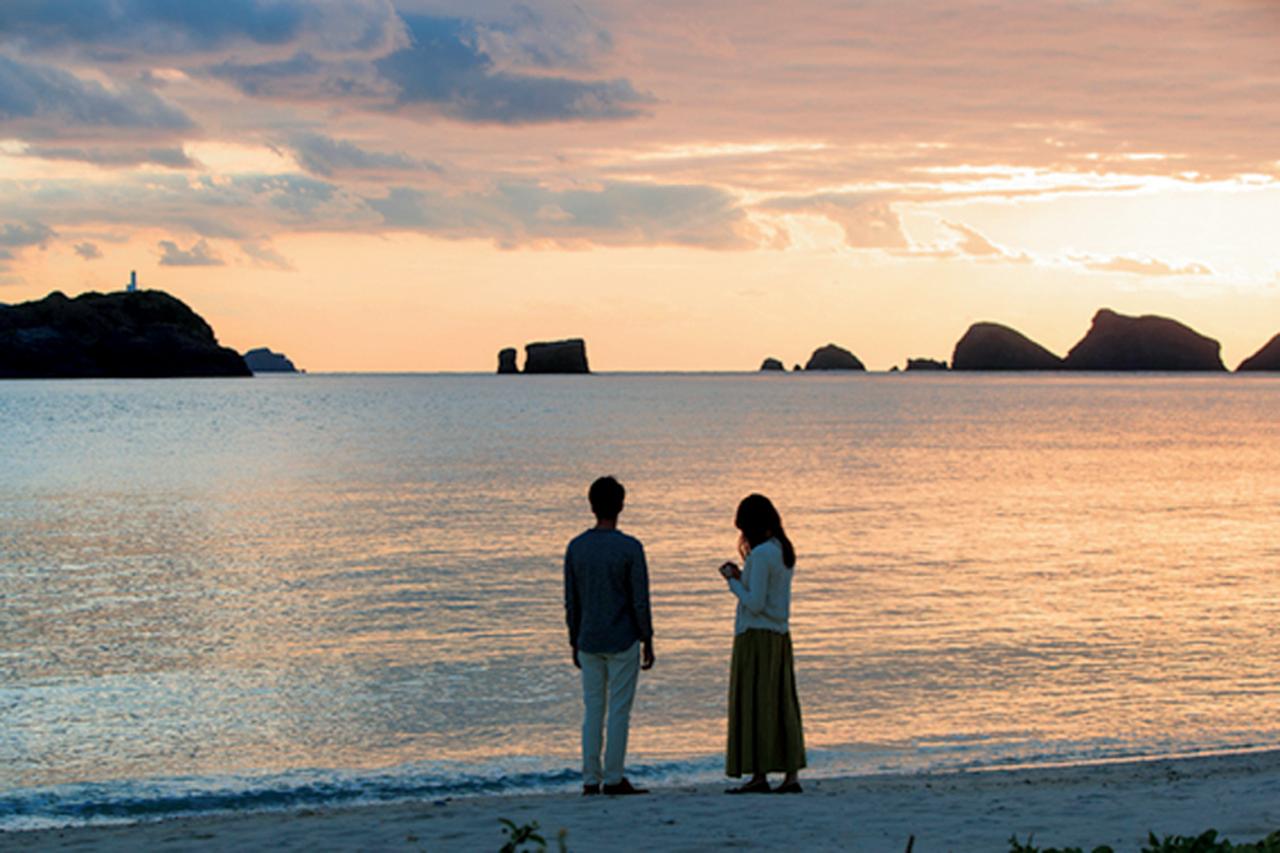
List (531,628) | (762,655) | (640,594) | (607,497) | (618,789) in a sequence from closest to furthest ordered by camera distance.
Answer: (607,497), (640,594), (762,655), (618,789), (531,628)

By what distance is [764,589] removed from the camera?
360 inches

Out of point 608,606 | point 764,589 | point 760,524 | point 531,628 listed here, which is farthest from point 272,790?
point 531,628

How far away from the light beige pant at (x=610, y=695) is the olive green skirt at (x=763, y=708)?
75 cm

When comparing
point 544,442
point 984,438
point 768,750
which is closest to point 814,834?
point 768,750

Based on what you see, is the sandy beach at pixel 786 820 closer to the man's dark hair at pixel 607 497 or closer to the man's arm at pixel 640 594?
the man's arm at pixel 640 594

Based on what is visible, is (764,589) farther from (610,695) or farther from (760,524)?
(610,695)

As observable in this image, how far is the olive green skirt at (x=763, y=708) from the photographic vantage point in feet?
30.8

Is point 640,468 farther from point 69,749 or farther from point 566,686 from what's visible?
point 69,749

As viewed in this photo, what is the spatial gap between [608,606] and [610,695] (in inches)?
29.0

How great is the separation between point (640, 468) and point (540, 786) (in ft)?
128

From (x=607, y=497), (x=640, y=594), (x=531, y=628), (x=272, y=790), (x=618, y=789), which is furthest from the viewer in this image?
(x=531, y=628)

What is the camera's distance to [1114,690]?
49.2ft

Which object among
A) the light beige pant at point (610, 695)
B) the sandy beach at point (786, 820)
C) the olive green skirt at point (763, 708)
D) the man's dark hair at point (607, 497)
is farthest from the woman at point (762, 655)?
the man's dark hair at point (607, 497)

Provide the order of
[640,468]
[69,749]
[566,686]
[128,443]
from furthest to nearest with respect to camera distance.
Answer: [128,443]
[640,468]
[566,686]
[69,749]
